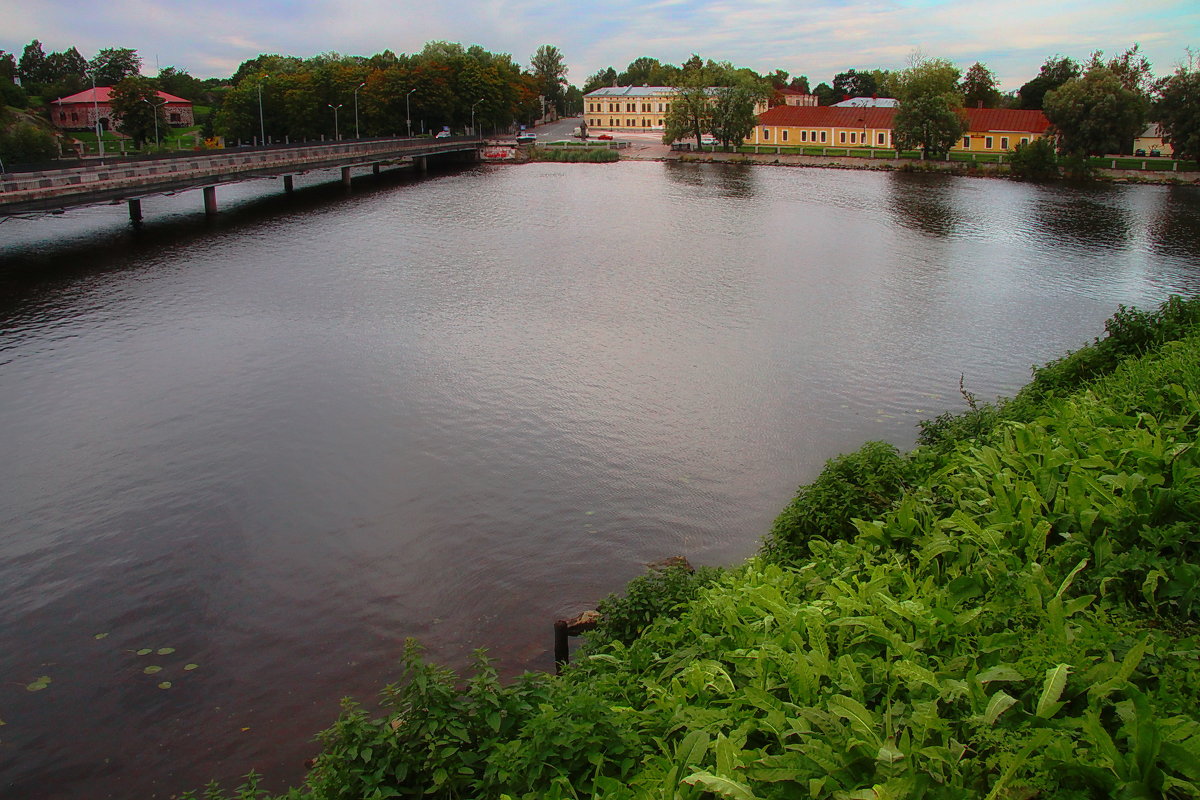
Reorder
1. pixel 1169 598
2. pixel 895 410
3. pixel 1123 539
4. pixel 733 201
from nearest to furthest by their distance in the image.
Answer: pixel 1169 598
pixel 1123 539
pixel 895 410
pixel 733 201

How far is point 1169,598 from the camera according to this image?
7035 mm

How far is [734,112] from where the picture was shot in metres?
104

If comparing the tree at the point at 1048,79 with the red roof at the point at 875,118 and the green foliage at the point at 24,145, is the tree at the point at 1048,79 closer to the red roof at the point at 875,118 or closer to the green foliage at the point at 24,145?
the red roof at the point at 875,118

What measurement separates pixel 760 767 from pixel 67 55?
189427mm

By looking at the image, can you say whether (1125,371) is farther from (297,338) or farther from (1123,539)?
(297,338)

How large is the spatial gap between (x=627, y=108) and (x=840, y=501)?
523ft

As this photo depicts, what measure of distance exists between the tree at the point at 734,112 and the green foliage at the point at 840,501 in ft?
322

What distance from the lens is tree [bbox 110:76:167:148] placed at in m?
99.0

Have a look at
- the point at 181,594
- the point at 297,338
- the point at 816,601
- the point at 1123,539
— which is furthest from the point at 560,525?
the point at 297,338

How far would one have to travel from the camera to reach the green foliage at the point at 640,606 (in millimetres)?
9820

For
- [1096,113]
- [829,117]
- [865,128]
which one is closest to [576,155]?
[829,117]

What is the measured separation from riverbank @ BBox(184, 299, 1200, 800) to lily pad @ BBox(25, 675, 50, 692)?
201 inches

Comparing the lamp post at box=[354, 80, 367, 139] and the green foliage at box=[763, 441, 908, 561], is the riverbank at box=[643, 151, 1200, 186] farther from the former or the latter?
the green foliage at box=[763, 441, 908, 561]

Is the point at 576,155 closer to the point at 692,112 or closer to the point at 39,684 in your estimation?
the point at 692,112
